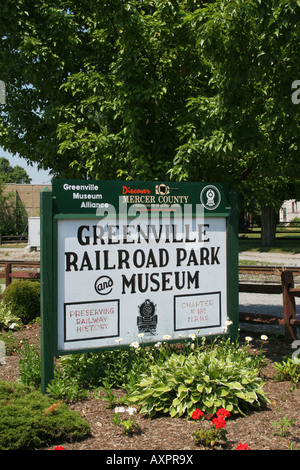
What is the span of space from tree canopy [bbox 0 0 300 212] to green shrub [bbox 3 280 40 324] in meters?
2.55

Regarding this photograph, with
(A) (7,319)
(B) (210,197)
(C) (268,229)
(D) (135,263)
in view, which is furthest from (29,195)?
(D) (135,263)

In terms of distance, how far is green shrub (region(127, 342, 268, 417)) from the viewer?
15.1ft

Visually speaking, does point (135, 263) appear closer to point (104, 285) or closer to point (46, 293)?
point (104, 285)

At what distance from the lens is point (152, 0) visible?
7711 millimetres

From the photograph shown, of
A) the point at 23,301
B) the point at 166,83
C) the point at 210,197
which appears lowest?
the point at 23,301

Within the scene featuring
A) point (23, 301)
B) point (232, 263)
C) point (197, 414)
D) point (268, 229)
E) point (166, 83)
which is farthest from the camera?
point (268, 229)

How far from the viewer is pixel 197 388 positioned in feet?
15.1

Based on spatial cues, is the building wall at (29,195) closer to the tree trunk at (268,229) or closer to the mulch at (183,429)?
the tree trunk at (268,229)

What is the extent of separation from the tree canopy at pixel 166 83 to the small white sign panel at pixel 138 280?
92 centimetres

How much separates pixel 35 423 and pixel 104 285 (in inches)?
67.6

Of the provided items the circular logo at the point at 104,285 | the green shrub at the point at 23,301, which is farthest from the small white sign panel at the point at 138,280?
the green shrub at the point at 23,301

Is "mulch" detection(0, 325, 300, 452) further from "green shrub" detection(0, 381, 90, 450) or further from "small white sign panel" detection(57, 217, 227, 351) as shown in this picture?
"small white sign panel" detection(57, 217, 227, 351)
